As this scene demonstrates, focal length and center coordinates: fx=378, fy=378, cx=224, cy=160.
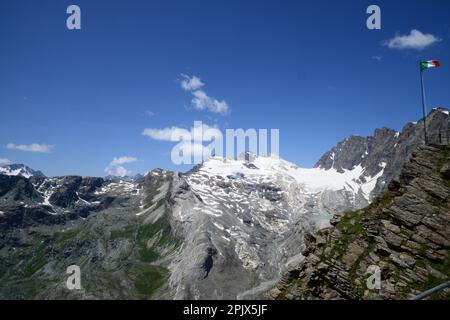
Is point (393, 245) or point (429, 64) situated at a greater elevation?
point (429, 64)

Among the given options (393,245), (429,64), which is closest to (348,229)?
(393,245)

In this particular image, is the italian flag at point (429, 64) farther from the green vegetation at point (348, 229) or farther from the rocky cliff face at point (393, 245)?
the green vegetation at point (348, 229)

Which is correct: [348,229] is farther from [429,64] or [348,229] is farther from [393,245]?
[429,64]

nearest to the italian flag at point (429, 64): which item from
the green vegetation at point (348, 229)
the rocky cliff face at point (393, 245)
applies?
the rocky cliff face at point (393, 245)

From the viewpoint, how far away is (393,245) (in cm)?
5538

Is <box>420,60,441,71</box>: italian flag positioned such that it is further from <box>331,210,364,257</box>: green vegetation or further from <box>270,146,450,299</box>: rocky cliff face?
<box>331,210,364,257</box>: green vegetation

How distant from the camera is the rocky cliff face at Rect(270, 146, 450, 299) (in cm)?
5088

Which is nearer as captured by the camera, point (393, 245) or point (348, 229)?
point (393, 245)

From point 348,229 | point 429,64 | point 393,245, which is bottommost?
point 393,245

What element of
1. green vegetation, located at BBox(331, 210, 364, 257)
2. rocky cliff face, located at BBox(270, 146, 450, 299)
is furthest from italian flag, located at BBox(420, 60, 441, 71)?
green vegetation, located at BBox(331, 210, 364, 257)

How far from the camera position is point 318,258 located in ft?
204
